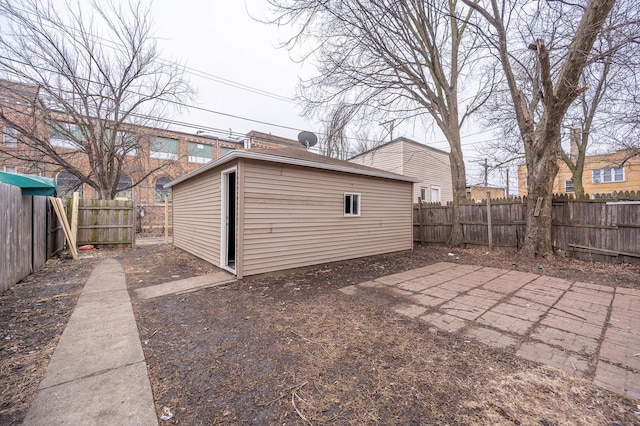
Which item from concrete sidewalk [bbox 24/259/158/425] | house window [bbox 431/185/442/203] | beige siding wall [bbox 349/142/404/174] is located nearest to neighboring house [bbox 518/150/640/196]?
house window [bbox 431/185/442/203]

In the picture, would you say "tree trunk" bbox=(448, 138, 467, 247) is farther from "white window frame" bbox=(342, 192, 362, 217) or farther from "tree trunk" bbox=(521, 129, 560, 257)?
"white window frame" bbox=(342, 192, 362, 217)

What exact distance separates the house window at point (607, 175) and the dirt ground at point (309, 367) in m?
21.9

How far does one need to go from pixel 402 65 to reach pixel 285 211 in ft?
20.4

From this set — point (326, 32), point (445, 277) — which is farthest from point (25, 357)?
point (326, 32)

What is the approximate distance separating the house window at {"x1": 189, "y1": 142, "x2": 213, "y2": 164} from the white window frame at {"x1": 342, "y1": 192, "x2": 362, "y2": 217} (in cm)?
1594

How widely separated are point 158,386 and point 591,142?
643 inches

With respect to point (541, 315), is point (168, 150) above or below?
above

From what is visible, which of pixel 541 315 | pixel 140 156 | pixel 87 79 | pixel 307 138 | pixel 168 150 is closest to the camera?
pixel 541 315

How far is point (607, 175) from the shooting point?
17094mm

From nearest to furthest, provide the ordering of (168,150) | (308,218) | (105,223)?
(308,218)
(105,223)
(168,150)

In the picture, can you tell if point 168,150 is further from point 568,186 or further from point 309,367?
point 568,186

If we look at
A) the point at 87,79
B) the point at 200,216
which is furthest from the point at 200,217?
the point at 87,79

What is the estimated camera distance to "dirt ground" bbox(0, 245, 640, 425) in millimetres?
1714

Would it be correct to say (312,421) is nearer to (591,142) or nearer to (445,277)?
(445,277)
